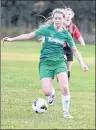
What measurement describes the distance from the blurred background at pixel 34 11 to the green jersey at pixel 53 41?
192 ft

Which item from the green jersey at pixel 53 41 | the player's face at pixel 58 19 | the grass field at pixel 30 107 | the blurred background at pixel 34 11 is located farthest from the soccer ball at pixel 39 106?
the blurred background at pixel 34 11

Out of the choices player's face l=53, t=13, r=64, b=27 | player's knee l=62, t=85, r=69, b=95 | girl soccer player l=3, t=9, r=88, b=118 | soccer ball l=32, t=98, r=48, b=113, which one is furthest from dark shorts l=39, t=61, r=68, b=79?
player's face l=53, t=13, r=64, b=27

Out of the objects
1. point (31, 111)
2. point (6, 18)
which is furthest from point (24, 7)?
point (31, 111)

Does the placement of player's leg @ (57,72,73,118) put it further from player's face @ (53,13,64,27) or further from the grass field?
player's face @ (53,13,64,27)

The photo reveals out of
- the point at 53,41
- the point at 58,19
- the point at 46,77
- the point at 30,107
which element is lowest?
the point at 30,107

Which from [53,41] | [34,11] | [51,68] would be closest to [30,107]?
[51,68]

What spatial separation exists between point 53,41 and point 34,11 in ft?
204

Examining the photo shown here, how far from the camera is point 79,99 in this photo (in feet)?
43.0

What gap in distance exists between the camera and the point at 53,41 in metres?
9.98

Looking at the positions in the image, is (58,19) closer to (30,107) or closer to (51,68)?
(51,68)

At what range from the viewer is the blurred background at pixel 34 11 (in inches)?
2757

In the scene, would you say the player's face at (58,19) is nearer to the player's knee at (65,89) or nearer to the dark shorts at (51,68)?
the dark shorts at (51,68)

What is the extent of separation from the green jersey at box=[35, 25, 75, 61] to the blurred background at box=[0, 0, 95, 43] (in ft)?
192

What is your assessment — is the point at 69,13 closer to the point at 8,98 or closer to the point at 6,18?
the point at 8,98
